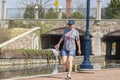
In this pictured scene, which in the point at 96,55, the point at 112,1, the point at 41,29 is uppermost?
the point at 112,1

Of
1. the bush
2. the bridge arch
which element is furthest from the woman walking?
the bridge arch

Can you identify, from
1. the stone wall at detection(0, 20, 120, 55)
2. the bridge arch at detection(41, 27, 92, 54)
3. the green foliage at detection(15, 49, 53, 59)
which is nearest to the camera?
the green foliage at detection(15, 49, 53, 59)

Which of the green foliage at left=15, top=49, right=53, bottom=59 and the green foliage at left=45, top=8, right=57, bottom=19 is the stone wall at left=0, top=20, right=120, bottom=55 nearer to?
the green foliage at left=45, top=8, right=57, bottom=19

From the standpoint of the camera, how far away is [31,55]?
108ft

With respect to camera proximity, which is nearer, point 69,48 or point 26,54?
point 69,48

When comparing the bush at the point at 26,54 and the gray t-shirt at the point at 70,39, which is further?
the bush at the point at 26,54

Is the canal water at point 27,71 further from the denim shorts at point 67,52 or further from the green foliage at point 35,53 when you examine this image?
the green foliage at point 35,53

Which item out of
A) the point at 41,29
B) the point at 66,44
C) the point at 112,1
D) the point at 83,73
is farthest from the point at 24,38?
the point at 66,44

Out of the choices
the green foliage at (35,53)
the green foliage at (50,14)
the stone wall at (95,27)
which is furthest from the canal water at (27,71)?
the green foliage at (50,14)

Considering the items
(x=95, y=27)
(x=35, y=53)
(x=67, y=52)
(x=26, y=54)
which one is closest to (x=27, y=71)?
(x=67, y=52)

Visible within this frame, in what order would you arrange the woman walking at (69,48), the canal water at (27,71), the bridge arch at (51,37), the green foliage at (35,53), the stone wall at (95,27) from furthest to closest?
the bridge arch at (51,37) → the stone wall at (95,27) → the green foliage at (35,53) → the canal water at (27,71) → the woman walking at (69,48)

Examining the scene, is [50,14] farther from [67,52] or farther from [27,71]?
[67,52]

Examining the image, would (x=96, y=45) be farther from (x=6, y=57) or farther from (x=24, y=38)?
(x=6, y=57)

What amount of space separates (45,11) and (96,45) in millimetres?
9721
